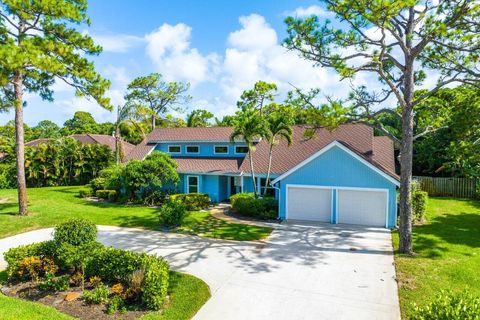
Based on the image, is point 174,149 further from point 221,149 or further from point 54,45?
point 54,45

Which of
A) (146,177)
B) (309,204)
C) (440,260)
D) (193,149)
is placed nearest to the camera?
(440,260)

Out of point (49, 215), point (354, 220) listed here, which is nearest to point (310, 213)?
point (354, 220)

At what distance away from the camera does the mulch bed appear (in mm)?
8017

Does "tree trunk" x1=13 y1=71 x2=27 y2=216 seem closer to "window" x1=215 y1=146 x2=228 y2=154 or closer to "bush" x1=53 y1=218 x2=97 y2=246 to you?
"bush" x1=53 y1=218 x2=97 y2=246

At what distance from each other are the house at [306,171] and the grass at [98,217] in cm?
358

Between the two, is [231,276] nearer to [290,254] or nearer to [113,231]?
[290,254]

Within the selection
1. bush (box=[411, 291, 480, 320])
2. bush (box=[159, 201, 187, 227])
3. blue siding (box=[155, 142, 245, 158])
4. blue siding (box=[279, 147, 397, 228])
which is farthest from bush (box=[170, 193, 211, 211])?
bush (box=[411, 291, 480, 320])

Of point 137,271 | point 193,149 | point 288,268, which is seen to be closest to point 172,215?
point 288,268

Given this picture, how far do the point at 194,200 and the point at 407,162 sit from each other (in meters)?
13.5

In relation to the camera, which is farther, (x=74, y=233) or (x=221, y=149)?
(x=221, y=149)

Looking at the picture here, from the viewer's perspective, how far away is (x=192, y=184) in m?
25.4

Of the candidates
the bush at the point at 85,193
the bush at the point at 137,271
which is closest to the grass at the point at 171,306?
the bush at the point at 137,271

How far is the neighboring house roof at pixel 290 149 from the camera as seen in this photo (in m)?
21.2

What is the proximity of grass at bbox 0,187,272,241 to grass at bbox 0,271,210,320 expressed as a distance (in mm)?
5437
